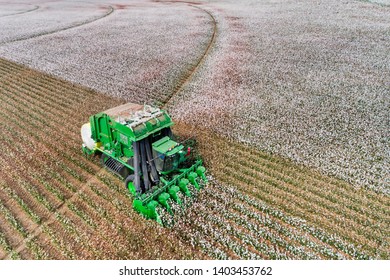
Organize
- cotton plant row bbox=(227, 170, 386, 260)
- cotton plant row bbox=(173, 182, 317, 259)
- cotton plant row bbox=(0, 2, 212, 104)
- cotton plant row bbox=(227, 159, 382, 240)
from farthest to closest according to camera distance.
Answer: cotton plant row bbox=(0, 2, 212, 104)
cotton plant row bbox=(227, 159, 382, 240)
cotton plant row bbox=(227, 170, 386, 260)
cotton plant row bbox=(173, 182, 317, 259)

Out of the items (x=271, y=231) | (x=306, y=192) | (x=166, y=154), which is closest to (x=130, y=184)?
(x=166, y=154)

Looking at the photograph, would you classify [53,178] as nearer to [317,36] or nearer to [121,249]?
[121,249]

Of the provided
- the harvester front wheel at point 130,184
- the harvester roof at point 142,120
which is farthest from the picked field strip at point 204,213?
the harvester roof at point 142,120

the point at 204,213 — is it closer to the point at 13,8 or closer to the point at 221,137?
the point at 221,137

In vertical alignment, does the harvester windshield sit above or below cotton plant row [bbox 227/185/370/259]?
above

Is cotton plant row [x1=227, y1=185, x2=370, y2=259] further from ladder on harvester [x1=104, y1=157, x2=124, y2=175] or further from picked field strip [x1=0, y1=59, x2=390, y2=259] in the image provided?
ladder on harvester [x1=104, y1=157, x2=124, y2=175]

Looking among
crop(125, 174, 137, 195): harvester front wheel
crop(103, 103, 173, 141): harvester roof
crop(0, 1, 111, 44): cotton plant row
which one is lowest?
crop(125, 174, 137, 195): harvester front wheel

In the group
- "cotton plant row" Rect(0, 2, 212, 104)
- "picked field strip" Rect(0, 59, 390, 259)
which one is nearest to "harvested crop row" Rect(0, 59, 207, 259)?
"picked field strip" Rect(0, 59, 390, 259)
